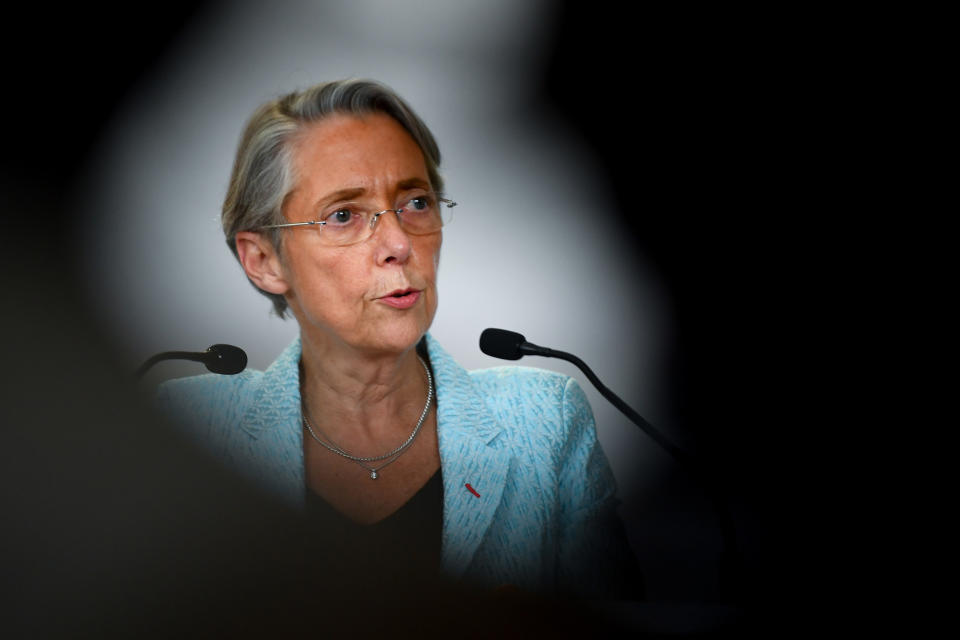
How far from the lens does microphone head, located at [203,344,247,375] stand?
1.18 meters

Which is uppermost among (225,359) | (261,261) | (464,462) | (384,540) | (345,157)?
(345,157)

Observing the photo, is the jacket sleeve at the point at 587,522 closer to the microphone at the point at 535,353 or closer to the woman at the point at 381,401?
the woman at the point at 381,401

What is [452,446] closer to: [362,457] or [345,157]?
[362,457]

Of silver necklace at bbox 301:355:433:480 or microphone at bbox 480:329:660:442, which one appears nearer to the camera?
microphone at bbox 480:329:660:442

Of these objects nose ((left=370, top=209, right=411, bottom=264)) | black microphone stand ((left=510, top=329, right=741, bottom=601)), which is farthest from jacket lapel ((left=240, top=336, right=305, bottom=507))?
black microphone stand ((left=510, top=329, right=741, bottom=601))

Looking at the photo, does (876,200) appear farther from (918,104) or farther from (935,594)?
(935,594)

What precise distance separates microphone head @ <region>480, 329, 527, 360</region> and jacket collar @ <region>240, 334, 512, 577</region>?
135 mm

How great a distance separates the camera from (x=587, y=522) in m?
1.30

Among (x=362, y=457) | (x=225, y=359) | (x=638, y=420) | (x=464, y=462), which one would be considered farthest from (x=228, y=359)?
(x=638, y=420)

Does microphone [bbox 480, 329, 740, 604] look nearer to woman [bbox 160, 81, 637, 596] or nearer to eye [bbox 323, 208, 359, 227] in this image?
woman [bbox 160, 81, 637, 596]

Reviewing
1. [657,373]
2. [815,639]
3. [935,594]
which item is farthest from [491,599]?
[935,594]

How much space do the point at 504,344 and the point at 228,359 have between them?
1.22ft

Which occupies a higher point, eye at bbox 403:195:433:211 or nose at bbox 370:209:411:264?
eye at bbox 403:195:433:211

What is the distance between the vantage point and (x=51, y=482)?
3.48 feet
